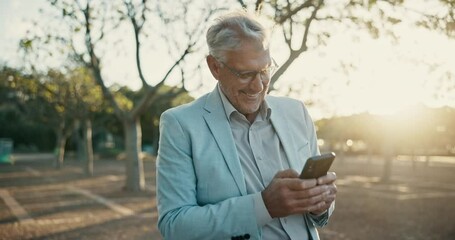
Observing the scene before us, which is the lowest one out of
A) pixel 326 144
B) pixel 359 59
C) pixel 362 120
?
pixel 326 144

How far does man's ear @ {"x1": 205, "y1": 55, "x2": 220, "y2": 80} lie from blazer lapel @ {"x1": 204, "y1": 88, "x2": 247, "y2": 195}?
98 millimetres

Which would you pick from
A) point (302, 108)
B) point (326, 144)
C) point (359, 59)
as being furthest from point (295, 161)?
point (326, 144)

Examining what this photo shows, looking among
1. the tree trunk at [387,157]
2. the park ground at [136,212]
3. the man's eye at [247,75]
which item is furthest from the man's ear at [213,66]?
the tree trunk at [387,157]

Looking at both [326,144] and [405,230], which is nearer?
[405,230]

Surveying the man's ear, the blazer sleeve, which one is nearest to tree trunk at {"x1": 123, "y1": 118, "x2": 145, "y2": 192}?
the man's ear

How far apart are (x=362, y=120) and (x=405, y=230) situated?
2276 centimetres

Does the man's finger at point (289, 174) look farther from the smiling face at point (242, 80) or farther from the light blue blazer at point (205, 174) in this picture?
the smiling face at point (242, 80)

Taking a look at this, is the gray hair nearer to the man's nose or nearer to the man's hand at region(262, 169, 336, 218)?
the man's nose

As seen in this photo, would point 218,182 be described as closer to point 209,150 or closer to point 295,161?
point 209,150

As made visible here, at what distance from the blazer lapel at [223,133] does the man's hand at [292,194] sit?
17 centimetres

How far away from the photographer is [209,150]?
2.00 m

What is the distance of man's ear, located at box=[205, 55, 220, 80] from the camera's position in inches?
84.8

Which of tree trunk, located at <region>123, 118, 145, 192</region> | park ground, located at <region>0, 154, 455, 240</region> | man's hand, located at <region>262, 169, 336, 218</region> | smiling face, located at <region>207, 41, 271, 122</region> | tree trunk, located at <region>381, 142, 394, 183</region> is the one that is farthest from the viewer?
tree trunk, located at <region>381, 142, 394, 183</region>

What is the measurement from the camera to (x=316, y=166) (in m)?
1.79
